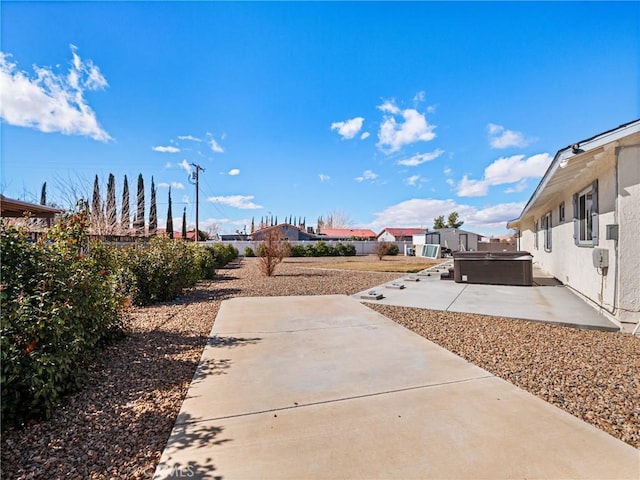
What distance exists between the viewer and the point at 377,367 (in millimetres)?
3598

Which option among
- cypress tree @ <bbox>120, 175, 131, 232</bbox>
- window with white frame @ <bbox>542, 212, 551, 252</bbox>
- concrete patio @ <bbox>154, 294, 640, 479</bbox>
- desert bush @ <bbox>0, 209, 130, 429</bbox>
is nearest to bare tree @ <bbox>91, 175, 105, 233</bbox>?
cypress tree @ <bbox>120, 175, 131, 232</bbox>

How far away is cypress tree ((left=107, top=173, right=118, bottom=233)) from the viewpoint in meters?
25.6

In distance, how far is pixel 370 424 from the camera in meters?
2.45

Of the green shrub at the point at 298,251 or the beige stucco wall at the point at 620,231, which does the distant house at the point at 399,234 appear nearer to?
the green shrub at the point at 298,251

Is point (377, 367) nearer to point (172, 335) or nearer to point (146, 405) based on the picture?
point (146, 405)

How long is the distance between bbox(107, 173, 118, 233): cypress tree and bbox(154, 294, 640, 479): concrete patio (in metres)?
26.2

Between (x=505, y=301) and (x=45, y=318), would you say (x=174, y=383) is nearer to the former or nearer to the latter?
(x=45, y=318)

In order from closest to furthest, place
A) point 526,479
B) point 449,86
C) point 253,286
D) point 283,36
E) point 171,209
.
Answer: point 526,479 < point 283,36 < point 253,286 < point 449,86 < point 171,209

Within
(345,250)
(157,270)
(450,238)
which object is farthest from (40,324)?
(450,238)

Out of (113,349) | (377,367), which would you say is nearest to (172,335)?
(113,349)

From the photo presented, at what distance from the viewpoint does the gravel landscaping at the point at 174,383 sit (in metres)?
2.14

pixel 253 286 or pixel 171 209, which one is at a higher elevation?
pixel 171 209

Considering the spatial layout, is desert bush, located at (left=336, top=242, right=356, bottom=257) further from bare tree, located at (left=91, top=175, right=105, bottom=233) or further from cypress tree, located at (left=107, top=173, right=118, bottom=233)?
bare tree, located at (left=91, top=175, right=105, bottom=233)

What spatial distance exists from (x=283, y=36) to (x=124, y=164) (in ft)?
81.1
